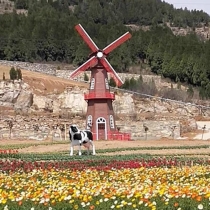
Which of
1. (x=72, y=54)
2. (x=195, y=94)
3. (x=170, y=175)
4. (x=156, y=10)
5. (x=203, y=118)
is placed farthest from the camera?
(x=156, y=10)

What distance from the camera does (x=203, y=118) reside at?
58.9 meters

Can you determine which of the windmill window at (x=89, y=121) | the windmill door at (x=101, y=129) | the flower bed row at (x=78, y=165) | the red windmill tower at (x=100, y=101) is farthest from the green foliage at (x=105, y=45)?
the flower bed row at (x=78, y=165)

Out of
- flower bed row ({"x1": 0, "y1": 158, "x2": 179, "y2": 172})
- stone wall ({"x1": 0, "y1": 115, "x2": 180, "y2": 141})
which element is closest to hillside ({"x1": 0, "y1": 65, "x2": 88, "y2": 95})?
stone wall ({"x1": 0, "y1": 115, "x2": 180, "y2": 141})

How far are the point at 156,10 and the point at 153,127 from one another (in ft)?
351

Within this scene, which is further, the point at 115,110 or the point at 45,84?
the point at 45,84

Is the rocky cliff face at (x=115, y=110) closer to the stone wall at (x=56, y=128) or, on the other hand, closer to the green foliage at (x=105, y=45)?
the stone wall at (x=56, y=128)

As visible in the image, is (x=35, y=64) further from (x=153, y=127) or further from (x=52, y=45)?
(x=153, y=127)

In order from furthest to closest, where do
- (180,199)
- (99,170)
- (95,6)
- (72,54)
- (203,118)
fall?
1. (95,6)
2. (72,54)
3. (203,118)
4. (99,170)
5. (180,199)

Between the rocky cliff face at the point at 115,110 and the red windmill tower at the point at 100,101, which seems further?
the rocky cliff face at the point at 115,110

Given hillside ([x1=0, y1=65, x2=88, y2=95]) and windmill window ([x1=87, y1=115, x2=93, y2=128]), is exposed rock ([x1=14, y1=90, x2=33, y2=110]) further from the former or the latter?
windmill window ([x1=87, y1=115, x2=93, y2=128])

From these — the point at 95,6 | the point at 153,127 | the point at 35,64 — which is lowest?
the point at 153,127

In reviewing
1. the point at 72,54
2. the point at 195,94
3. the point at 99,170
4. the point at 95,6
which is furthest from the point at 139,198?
the point at 95,6

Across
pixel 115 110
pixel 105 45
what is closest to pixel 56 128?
pixel 115 110

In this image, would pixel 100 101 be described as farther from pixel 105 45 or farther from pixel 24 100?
pixel 105 45
